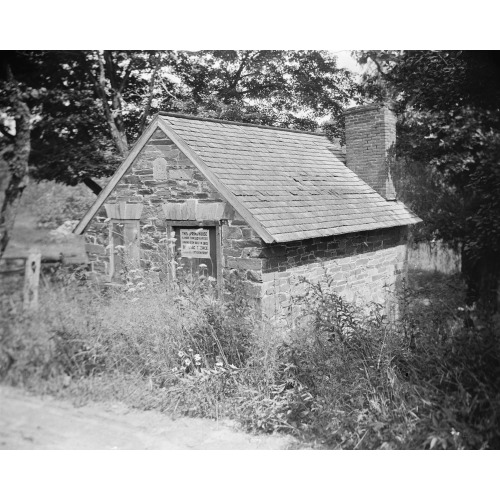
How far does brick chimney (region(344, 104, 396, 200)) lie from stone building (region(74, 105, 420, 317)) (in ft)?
0.06

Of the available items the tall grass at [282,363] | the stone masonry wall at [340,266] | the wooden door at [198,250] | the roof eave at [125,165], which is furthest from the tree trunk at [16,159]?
the stone masonry wall at [340,266]

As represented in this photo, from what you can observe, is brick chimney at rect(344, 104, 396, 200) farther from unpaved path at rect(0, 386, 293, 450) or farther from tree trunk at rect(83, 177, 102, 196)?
unpaved path at rect(0, 386, 293, 450)

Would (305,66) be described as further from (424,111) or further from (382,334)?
(382,334)

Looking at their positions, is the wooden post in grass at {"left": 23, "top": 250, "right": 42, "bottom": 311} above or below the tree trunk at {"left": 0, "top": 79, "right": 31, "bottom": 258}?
below

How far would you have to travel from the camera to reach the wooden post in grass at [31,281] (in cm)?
470

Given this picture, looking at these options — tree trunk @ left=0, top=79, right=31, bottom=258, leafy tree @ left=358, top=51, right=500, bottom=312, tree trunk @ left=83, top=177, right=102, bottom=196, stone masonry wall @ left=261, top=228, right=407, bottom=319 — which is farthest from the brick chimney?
tree trunk @ left=0, top=79, right=31, bottom=258

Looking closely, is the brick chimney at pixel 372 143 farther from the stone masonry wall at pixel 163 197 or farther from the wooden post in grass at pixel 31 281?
the wooden post in grass at pixel 31 281

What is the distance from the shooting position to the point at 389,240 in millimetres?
7422

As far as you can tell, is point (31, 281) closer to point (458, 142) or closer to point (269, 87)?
point (269, 87)

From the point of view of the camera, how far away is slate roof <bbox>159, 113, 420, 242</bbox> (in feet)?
21.0

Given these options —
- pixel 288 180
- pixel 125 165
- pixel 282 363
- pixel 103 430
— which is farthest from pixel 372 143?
pixel 103 430

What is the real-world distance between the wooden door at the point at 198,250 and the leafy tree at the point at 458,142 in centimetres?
264

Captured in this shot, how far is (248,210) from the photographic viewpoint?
615 centimetres

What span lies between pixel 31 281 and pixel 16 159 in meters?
1.18
